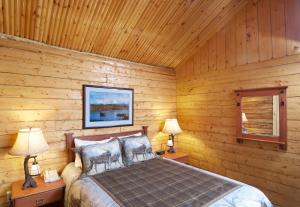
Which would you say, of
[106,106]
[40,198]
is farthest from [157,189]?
[106,106]

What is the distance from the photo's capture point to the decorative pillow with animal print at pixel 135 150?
2662 mm

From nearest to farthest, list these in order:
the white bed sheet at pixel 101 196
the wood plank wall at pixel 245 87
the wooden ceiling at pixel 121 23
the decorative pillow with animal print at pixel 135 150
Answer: the white bed sheet at pixel 101 196 → the wooden ceiling at pixel 121 23 → the wood plank wall at pixel 245 87 → the decorative pillow with animal print at pixel 135 150

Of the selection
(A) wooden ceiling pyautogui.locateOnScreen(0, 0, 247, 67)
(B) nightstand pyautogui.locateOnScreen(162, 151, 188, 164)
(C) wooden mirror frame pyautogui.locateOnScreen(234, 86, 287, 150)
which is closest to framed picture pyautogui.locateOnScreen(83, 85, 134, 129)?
(A) wooden ceiling pyautogui.locateOnScreen(0, 0, 247, 67)

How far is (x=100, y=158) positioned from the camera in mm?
2352

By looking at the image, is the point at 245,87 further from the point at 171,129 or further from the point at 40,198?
the point at 40,198

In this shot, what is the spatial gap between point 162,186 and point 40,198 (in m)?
1.37

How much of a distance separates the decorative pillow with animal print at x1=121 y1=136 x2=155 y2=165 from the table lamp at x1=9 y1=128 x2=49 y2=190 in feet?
3.42

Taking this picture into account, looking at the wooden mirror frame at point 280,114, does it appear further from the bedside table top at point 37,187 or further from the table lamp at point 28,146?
the table lamp at point 28,146

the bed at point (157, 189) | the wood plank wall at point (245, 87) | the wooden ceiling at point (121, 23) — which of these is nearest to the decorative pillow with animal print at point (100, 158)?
the bed at point (157, 189)

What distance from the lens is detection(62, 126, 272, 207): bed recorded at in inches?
63.3

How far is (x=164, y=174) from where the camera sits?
222cm

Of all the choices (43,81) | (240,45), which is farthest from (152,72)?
(43,81)

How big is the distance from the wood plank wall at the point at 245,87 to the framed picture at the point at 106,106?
1.30 metres

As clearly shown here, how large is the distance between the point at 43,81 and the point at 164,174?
79.7 inches
